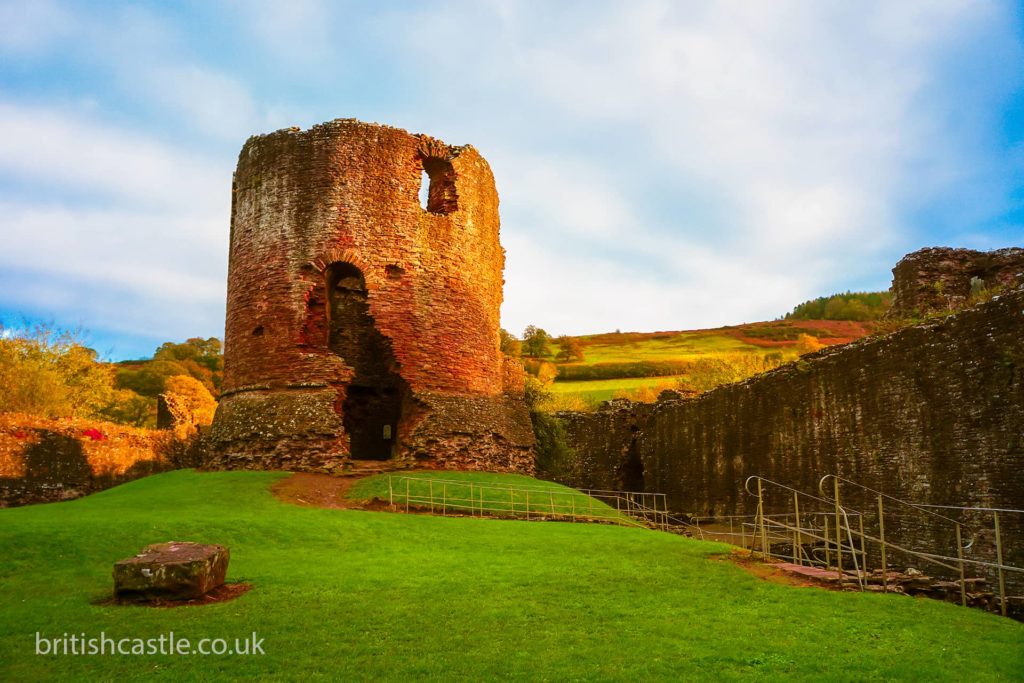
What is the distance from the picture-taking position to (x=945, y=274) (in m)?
20.1

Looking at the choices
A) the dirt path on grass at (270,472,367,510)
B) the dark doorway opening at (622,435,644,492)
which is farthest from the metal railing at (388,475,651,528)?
the dark doorway opening at (622,435,644,492)

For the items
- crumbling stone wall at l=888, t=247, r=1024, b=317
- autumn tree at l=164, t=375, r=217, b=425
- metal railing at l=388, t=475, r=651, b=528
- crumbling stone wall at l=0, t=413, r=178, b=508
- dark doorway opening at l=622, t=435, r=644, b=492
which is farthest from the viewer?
autumn tree at l=164, t=375, r=217, b=425

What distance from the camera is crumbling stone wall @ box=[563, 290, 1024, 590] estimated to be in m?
Result: 13.2

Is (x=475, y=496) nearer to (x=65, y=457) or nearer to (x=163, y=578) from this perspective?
(x=163, y=578)

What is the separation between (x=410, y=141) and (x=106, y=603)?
18362mm

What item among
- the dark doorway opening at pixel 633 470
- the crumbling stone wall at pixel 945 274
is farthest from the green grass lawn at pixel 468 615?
the dark doorway opening at pixel 633 470

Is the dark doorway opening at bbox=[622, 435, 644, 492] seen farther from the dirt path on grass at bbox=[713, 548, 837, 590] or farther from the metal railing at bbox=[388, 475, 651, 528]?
the dirt path on grass at bbox=[713, 548, 837, 590]

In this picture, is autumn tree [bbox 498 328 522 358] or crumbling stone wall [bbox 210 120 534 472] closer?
crumbling stone wall [bbox 210 120 534 472]

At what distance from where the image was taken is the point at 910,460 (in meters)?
15.5

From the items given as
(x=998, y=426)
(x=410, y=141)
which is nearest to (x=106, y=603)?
(x=998, y=426)

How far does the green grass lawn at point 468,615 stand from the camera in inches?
293

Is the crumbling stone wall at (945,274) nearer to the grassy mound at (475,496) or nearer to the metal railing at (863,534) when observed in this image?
the metal railing at (863,534)

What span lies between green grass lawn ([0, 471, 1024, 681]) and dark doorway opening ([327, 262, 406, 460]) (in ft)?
34.5

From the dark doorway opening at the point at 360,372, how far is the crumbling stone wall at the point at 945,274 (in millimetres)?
14553
